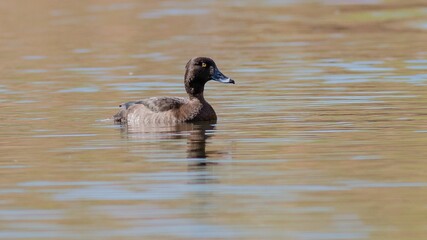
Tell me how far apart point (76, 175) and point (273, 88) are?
8.55 metres

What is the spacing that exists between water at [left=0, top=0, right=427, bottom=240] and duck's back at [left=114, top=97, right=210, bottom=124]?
40 cm

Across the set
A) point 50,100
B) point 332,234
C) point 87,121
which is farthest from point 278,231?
point 50,100

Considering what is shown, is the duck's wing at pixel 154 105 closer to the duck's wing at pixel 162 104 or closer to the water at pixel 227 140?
the duck's wing at pixel 162 104

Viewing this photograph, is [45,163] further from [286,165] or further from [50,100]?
[50,100]

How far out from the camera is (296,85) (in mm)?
21797

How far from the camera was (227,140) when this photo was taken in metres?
15.9

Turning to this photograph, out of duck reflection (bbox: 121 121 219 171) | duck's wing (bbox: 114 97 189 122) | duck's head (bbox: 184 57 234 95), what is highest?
duck's head (bbox: 184 57 234 95)

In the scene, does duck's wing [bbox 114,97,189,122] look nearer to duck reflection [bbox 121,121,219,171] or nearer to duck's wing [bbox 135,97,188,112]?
duck's wing [bbox 135,97,188,112]

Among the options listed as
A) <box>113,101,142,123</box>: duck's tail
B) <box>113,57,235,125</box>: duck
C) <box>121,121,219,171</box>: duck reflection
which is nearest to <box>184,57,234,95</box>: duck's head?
<box>113,57,235,125</box>: duck

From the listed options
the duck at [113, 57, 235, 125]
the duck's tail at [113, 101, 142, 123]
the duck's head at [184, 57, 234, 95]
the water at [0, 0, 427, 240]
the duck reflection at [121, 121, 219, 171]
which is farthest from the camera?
the duck's head at [184, 57, 234, 95]

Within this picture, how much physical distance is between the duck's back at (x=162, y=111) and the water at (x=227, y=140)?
400 millimetres

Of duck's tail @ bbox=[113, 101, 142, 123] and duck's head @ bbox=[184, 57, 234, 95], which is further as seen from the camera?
duck's head @ bbox=[184, 57, 234, 95]

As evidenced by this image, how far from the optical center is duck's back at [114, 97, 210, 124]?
18.2 m

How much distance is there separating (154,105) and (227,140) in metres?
2.57
